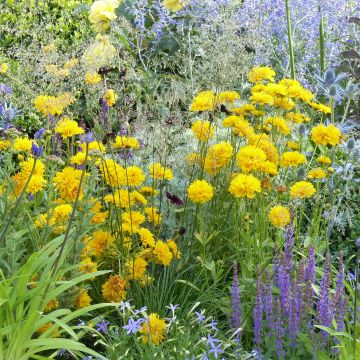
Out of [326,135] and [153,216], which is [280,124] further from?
[153,216]

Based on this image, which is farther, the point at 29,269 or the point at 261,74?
the point at 261,74

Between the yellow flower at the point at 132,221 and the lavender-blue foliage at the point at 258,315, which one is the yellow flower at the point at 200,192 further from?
the lavender-blue foliage at the point at 258,315

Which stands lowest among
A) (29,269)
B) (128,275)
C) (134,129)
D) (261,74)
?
(128,275)

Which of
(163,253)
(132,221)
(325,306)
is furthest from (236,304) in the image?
(132,221)

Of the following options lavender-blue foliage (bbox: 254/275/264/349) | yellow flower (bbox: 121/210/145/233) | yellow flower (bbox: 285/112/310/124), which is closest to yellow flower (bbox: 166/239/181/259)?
yellow flower (bbox: 121/210/145/233)

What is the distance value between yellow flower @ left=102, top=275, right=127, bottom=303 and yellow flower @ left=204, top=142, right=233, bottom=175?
2.27ft

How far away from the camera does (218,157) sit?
128 inches

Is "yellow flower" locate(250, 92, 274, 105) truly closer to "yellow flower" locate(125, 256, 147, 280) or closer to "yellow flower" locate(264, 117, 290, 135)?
"yellow flower" locate(264, 117, 290, 135)

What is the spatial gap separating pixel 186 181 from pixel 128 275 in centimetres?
83

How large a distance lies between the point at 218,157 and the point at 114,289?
78 cm

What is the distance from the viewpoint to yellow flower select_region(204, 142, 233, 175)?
3.21 meters

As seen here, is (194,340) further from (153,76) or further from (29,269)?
(153,76)

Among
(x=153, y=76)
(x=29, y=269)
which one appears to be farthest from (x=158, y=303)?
(x=153, y=76)

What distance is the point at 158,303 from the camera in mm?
3000
